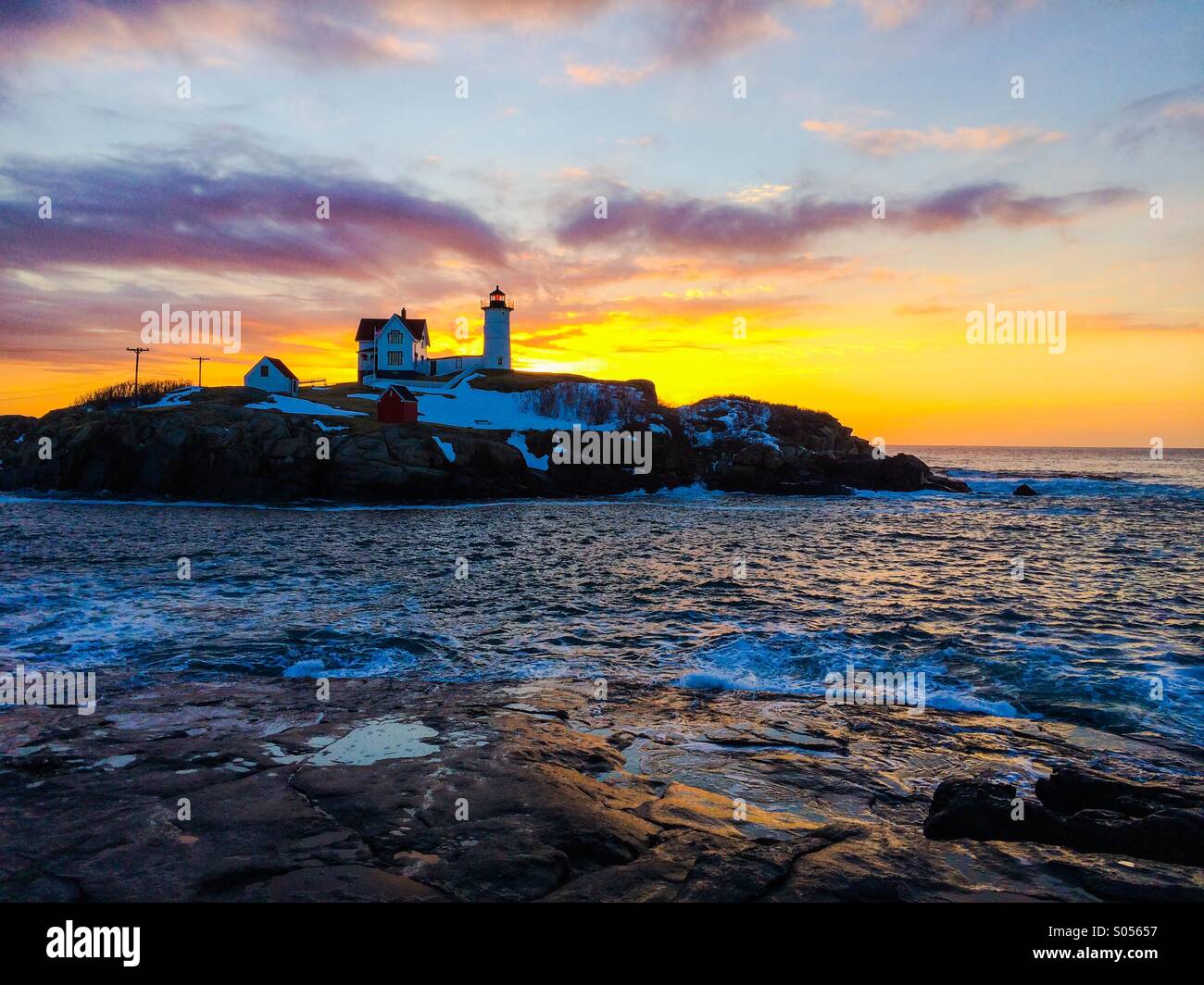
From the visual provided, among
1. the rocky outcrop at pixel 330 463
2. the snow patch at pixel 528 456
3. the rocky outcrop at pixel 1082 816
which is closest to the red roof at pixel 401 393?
the rocky outcrop at pixel 330 463

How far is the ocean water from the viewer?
13.1 meters

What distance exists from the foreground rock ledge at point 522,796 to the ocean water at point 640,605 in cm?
194

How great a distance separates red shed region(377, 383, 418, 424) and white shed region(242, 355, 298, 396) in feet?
71.4

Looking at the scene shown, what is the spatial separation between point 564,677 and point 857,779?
230 inches

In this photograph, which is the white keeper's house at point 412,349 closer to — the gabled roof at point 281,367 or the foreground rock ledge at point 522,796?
the gabled roof at point 281,367

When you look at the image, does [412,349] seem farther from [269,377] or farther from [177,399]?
[177,399]

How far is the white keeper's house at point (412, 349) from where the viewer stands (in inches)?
3826

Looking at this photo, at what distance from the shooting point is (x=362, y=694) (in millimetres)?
11164

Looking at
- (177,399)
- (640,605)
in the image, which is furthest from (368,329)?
(640,605)

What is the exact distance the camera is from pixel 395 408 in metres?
69.8

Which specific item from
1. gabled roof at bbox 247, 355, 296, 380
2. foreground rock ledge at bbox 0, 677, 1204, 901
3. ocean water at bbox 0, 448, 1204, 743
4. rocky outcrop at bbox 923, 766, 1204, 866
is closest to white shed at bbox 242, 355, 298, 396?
gabled roof at bbox 247, 355, 296, 380

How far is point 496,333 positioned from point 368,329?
18463 millimetres
